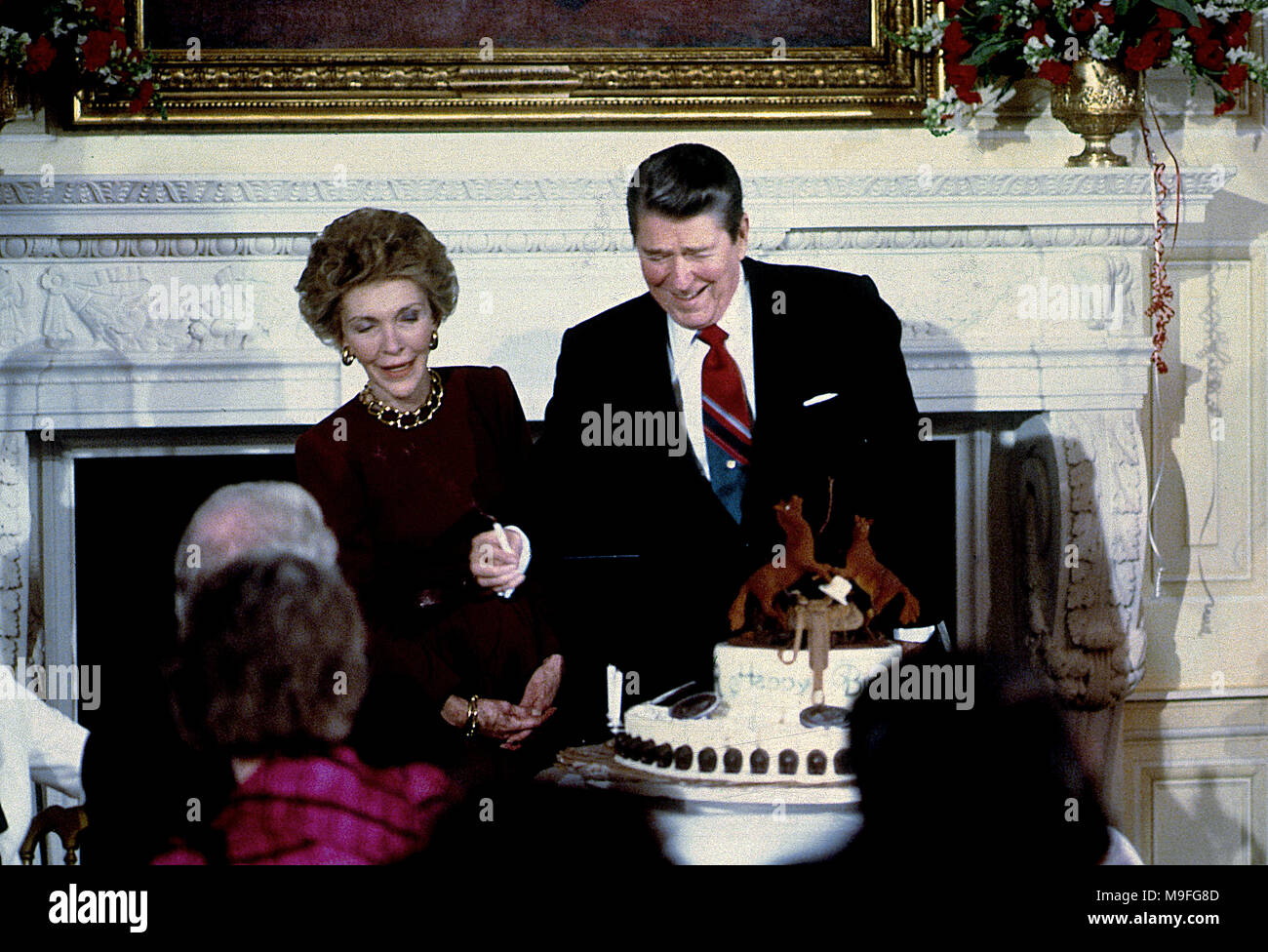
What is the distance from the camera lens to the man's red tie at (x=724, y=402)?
324 centimetres

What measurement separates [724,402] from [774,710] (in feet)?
2.63

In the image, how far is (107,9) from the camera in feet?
10.5

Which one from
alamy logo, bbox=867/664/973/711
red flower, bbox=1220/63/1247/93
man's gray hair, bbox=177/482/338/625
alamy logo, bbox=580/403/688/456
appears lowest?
alamy logo, bbox=867/664/973/711

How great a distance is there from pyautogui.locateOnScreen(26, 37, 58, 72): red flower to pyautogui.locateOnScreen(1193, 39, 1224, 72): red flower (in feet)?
9.01

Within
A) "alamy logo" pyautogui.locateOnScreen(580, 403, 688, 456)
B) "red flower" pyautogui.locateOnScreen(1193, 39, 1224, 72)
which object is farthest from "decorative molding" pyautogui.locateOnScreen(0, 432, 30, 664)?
"red flower" pyautogui.locateOnScreen(1193, 39, 1224, 72)

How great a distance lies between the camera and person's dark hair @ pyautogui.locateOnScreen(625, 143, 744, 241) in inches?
125

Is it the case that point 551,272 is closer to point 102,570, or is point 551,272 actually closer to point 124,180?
point 124,180

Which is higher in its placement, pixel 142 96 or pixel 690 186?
pixel 142 96

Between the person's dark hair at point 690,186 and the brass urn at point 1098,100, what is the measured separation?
0.85m

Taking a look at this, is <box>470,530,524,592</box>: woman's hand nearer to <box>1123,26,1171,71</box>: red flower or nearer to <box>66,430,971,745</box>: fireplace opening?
<box>66,430,971,745</box>: fireplace opening

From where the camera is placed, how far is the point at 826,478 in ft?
10.7
